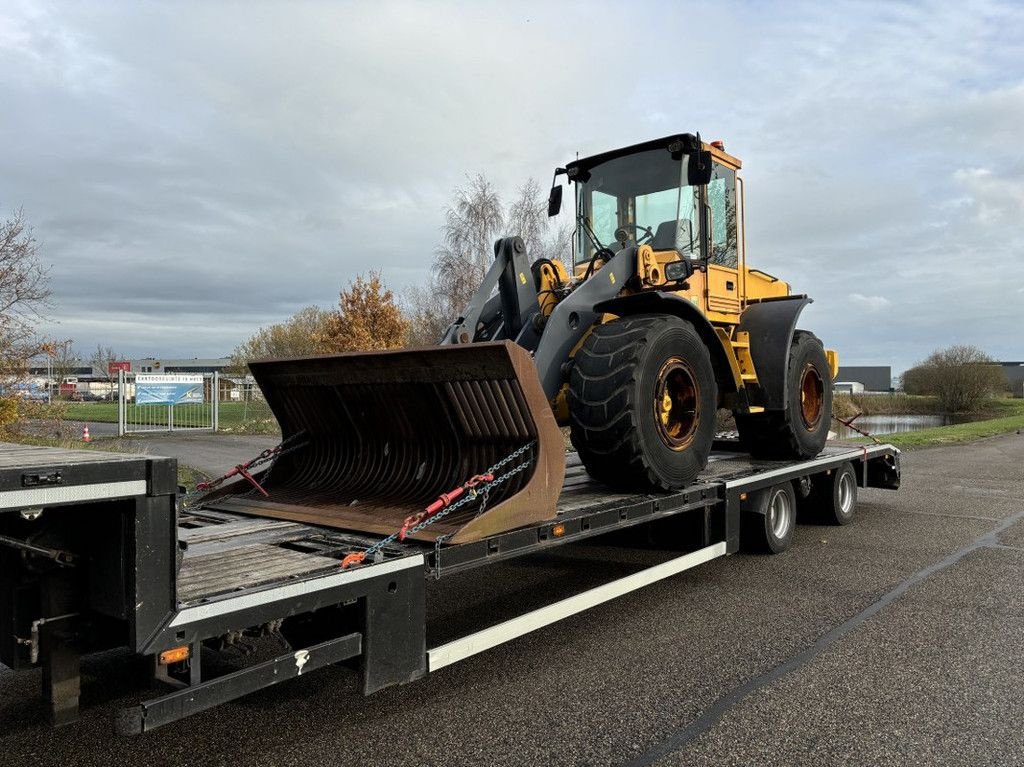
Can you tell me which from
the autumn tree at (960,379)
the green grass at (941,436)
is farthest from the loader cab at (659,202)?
the autumn tree at (960,379)

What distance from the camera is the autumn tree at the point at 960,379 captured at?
141 feet

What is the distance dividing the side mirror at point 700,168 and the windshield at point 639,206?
30 cm

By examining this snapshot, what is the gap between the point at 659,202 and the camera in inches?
265

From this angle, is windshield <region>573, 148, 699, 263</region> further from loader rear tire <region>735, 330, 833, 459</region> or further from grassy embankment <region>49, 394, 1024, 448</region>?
grassy embankment <region>49, 394, 1024, 448</region>

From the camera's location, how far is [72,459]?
2672 millimetres

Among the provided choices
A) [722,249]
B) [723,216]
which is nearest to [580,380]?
[722,249]

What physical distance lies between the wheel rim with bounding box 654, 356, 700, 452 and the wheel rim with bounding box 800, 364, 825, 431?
2.79 meters

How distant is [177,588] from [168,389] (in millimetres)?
19188

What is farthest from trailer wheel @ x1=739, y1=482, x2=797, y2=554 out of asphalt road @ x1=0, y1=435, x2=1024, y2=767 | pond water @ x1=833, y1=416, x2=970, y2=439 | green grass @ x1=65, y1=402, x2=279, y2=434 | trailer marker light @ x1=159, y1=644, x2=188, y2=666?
pond water @ x1=833, y1=416, x2=970, y2=439

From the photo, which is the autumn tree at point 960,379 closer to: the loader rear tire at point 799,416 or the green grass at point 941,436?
the green grass at point 941,436

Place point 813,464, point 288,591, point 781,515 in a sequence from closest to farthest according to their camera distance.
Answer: point 288,591
point 781,515
point 813,464

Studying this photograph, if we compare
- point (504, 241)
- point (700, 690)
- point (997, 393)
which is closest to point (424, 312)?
point (504, 241)

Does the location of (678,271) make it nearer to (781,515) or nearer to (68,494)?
(781,515)

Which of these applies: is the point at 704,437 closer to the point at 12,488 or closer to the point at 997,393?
the point at 12,488
